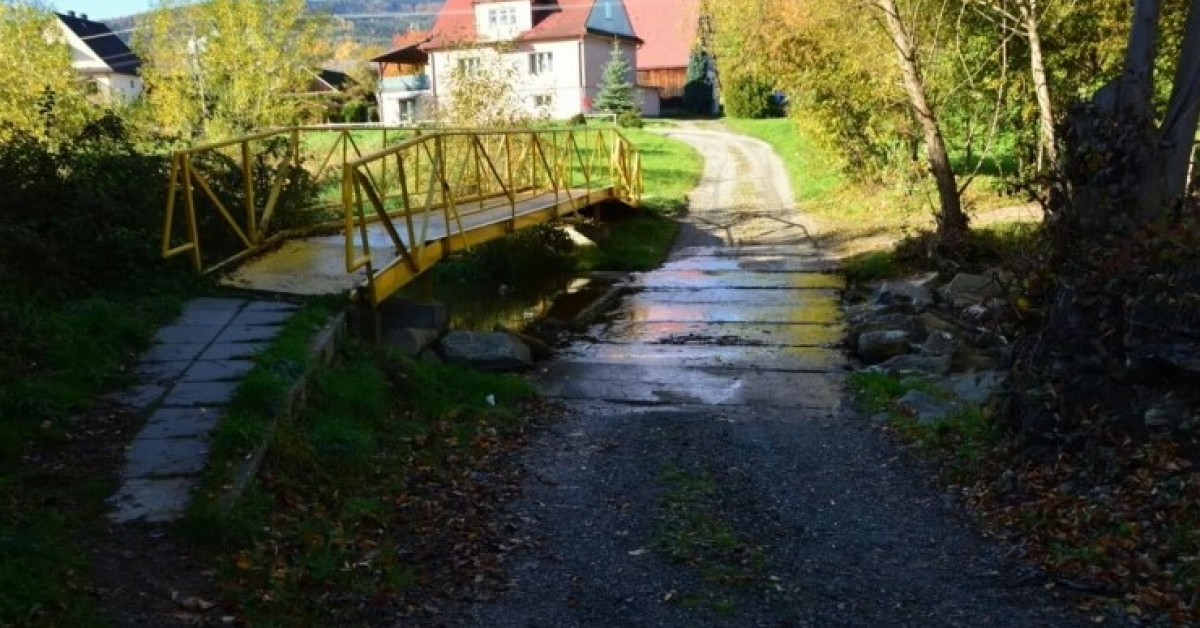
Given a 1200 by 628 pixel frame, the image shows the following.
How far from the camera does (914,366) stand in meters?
9.94

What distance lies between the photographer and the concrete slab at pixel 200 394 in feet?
19.2

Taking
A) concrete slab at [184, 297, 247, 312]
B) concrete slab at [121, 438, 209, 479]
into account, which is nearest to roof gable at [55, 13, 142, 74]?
concrete slab at [184, 297, 247, 312]

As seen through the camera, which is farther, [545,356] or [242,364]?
[545,356]

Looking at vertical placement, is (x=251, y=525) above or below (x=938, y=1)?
below

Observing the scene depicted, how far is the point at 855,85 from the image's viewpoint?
69.0 feet

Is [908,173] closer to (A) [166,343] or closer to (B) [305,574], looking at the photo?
(A) [166,343]

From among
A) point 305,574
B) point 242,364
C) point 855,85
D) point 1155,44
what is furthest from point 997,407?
point 855,85

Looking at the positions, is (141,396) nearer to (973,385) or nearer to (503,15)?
(973,385)

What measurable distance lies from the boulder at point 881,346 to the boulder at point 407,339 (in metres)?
4.55

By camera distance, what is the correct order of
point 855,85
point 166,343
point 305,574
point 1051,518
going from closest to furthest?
point 305,574, point 1051,518, point 166,343, point 855,85

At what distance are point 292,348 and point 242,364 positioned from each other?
378 mm

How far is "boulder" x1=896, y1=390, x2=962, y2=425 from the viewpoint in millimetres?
7750

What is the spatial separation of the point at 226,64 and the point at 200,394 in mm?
25445

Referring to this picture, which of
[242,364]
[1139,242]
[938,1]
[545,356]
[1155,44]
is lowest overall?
[545,356]
